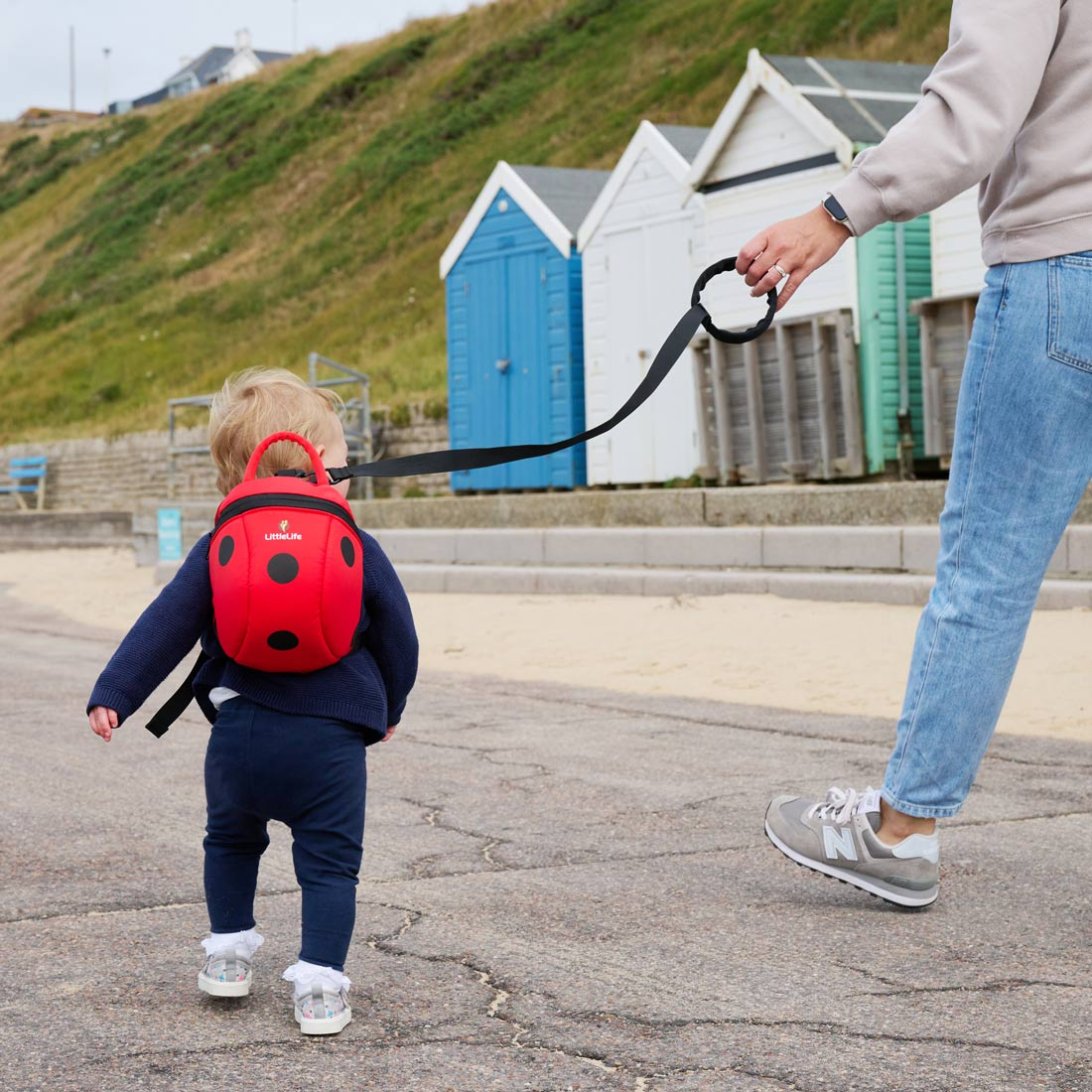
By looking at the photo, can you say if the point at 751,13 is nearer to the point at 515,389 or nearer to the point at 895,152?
the point at 515,389

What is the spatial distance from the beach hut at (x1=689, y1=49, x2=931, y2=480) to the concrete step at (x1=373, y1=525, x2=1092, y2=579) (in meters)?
1.97

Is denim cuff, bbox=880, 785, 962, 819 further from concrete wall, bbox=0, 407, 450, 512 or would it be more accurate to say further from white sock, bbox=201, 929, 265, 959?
concrete wall, bbox=0, 407, 450, 512

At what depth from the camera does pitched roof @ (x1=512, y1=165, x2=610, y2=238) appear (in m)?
18.3

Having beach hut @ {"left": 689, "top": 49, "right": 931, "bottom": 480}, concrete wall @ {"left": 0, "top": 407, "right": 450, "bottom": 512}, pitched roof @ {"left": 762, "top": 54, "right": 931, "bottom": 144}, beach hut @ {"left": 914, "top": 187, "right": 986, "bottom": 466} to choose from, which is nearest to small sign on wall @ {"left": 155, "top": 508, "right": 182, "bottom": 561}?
concrete wall @ {"left": 0, "top": 407, "right": 450, "bottom": 512}

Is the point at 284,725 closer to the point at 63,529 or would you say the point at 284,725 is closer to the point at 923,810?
the point at 923,810

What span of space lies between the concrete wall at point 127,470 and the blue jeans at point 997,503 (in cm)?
1897

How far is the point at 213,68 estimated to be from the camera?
92.7 m

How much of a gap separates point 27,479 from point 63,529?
757 centimetres

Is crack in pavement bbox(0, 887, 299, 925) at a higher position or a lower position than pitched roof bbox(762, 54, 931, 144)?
lower

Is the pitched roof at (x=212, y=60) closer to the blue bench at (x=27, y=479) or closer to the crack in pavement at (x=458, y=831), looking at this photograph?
the blue bench at (x=27, y=479)

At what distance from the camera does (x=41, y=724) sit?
648 centimetres

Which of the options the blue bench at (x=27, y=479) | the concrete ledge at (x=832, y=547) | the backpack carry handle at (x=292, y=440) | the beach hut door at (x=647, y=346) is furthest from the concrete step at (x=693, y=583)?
the blue bench at (x=27, y=479)

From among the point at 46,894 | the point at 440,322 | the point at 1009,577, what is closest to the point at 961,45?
the point at 1009,577

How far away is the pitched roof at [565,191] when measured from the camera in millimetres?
18344
